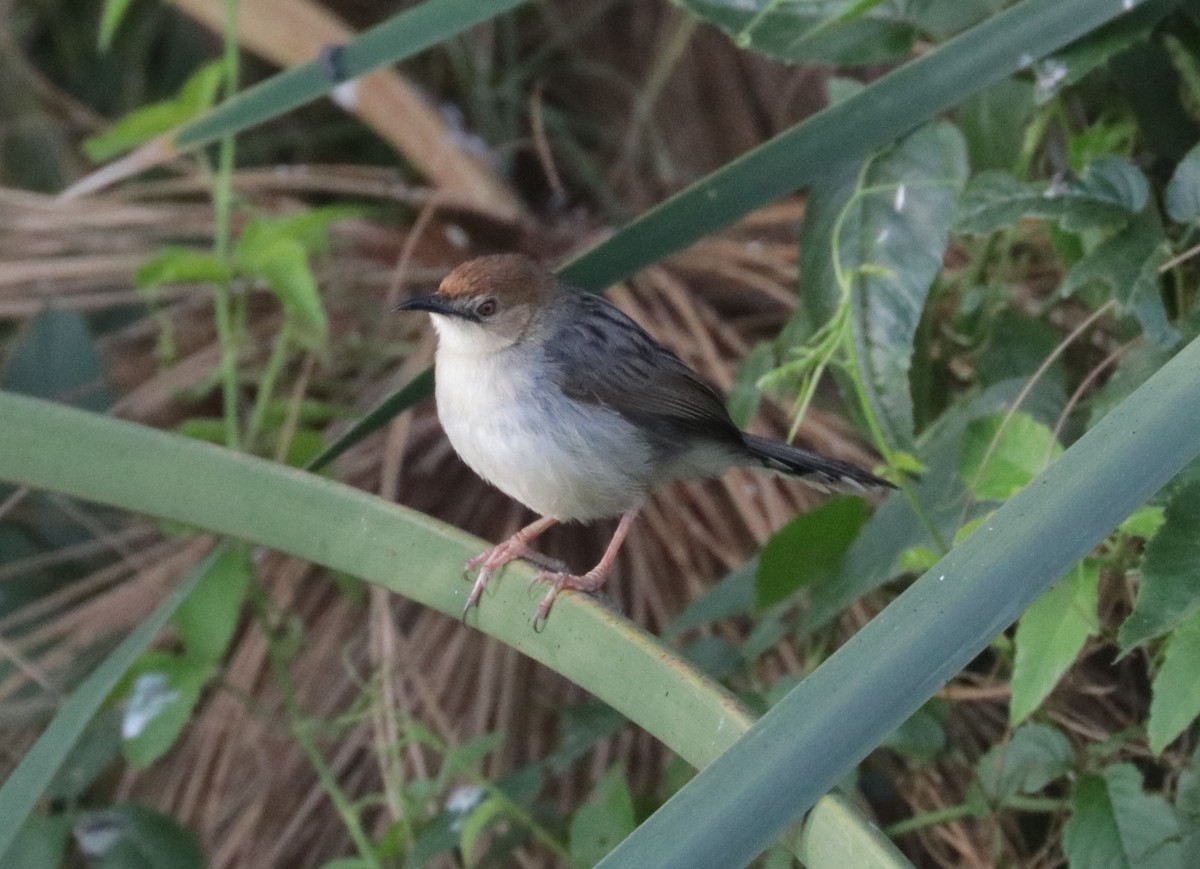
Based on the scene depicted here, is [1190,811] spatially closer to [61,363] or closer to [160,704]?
[160,704]

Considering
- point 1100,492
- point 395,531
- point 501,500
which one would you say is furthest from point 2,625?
point 1100,492

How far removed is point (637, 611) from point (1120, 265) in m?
1.38

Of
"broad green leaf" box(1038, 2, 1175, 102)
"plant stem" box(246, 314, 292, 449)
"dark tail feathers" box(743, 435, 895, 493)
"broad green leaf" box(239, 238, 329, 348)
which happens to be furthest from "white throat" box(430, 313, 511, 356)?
"broad green leaf" box(1038, 2, 1175, 102)

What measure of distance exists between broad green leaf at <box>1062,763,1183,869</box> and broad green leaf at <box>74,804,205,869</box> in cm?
139

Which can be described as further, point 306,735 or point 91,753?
point 91,753

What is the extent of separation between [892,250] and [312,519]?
0.83 m

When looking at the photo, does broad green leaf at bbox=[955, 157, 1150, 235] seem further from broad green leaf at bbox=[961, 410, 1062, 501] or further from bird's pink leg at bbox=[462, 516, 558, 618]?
bird's pink leg at bbox=[462, 516, 558, 618]

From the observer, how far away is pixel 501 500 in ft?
10.3

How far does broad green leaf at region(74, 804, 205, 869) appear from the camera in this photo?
2330mm

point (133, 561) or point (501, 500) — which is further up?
point (133, 561)

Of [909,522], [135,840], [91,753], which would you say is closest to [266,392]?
[91,753]

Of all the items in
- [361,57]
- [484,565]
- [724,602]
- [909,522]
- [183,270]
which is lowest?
[724,602]

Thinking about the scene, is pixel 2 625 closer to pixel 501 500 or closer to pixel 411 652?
pixel 411 652

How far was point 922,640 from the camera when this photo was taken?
1077 millimetres
